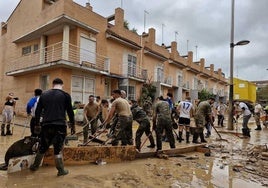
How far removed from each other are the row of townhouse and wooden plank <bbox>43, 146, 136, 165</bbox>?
1015 cm

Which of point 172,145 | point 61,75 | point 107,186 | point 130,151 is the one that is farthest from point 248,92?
point 107,186

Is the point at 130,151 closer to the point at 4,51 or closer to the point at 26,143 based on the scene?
the point at 26,143

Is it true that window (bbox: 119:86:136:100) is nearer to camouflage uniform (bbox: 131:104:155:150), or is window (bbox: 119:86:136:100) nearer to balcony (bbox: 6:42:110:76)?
balcony (bbox: 6:42:110:76)

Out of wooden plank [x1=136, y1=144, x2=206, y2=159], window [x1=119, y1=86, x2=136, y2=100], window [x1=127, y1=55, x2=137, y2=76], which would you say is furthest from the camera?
window [x1=127, y1=55, x2=137, y2=76]

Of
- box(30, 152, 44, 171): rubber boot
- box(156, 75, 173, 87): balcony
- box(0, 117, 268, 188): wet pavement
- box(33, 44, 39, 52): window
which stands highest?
box(33, 44, 39, 52): window

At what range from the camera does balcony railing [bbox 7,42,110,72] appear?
15766 mm

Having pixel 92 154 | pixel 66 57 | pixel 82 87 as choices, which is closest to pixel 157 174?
pixel 92 154

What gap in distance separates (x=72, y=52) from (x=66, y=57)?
0.95m

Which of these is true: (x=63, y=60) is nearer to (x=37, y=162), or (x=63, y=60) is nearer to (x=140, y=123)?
(x=140, y=123)

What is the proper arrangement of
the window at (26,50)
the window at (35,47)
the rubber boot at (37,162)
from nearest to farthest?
the rubber boot at (37,162), the window at (35,47), the window at (26,50)

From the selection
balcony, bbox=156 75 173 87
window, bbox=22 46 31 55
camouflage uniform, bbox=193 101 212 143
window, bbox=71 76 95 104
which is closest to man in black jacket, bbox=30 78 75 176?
camouflage uniform, bbox=193 101 212 143

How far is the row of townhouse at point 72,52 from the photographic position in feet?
52.8

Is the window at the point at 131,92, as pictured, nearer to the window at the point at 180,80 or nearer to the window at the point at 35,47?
the window at the point at 35,47

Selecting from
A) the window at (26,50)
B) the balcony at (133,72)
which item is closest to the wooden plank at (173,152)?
the balcony at (133,72)
